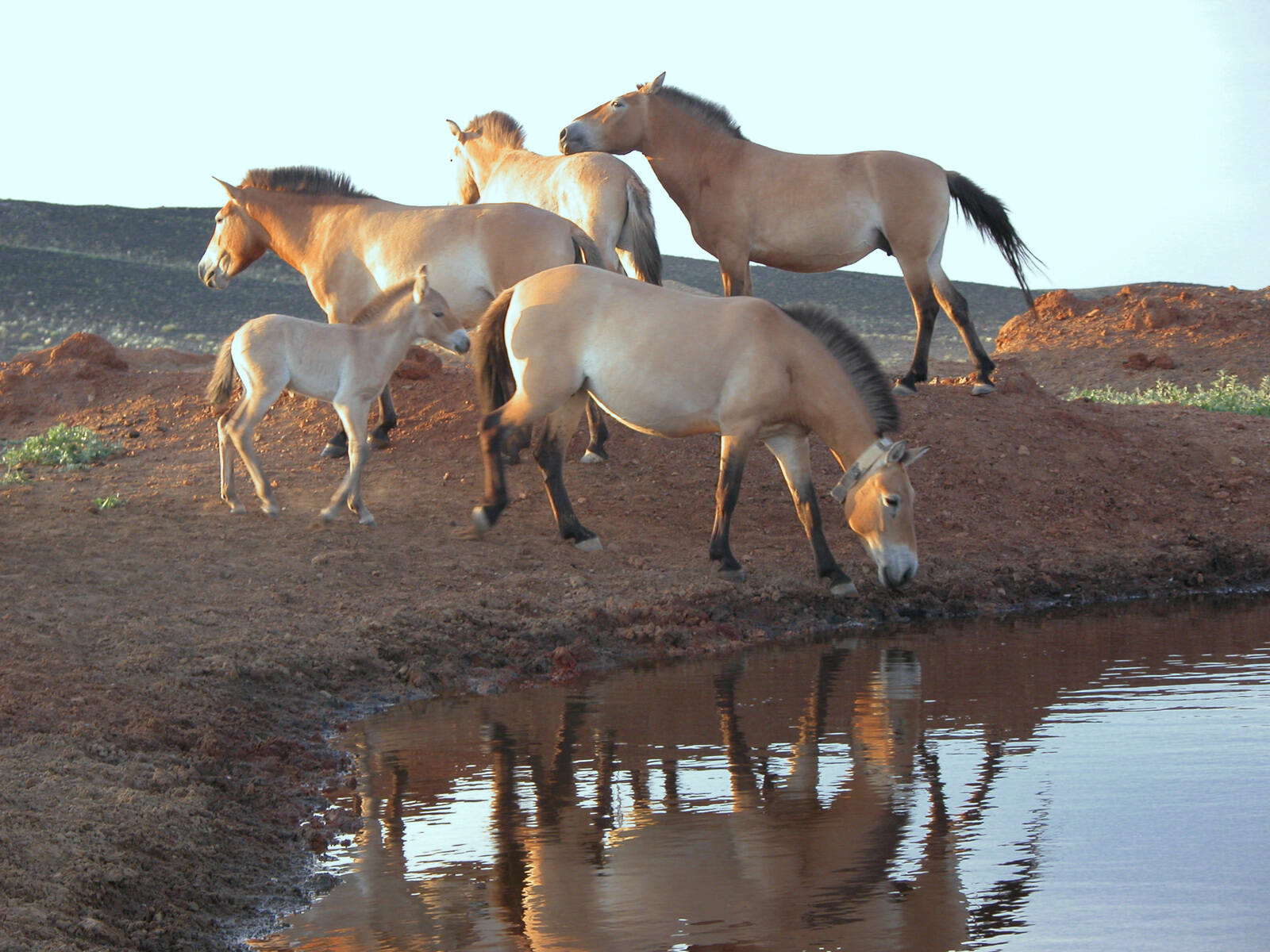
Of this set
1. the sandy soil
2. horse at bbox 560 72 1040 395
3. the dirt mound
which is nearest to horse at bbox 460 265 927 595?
the sandy soil

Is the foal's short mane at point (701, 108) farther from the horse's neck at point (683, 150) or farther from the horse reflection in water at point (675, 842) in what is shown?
the horse reflection in water at point (675, 842)

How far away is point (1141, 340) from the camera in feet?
75.2

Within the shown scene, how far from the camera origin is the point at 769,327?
983 centimetres

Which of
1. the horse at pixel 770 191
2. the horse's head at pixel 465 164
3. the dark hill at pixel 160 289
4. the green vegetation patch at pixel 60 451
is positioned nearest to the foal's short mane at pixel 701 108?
the horse at pixel 770 191

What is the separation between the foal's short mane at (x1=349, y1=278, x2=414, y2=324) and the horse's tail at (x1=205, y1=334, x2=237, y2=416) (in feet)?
3.04

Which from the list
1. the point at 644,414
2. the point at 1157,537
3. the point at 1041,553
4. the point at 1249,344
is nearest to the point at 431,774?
the point at 644,414

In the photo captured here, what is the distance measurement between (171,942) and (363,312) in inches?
267

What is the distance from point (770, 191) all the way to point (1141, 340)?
1214 cm

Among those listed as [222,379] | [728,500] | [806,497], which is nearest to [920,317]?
[806,497]

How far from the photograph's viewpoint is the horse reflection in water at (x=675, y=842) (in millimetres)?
4570

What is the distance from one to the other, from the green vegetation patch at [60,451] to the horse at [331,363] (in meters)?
2.47

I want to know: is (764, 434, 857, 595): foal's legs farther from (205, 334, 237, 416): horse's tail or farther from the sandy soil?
(205, 334, 237, 416): horse's tail

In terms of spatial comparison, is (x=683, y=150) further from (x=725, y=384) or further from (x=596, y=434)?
(x=725, y=384)

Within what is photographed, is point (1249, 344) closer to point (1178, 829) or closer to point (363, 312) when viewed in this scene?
point (363, 312)
